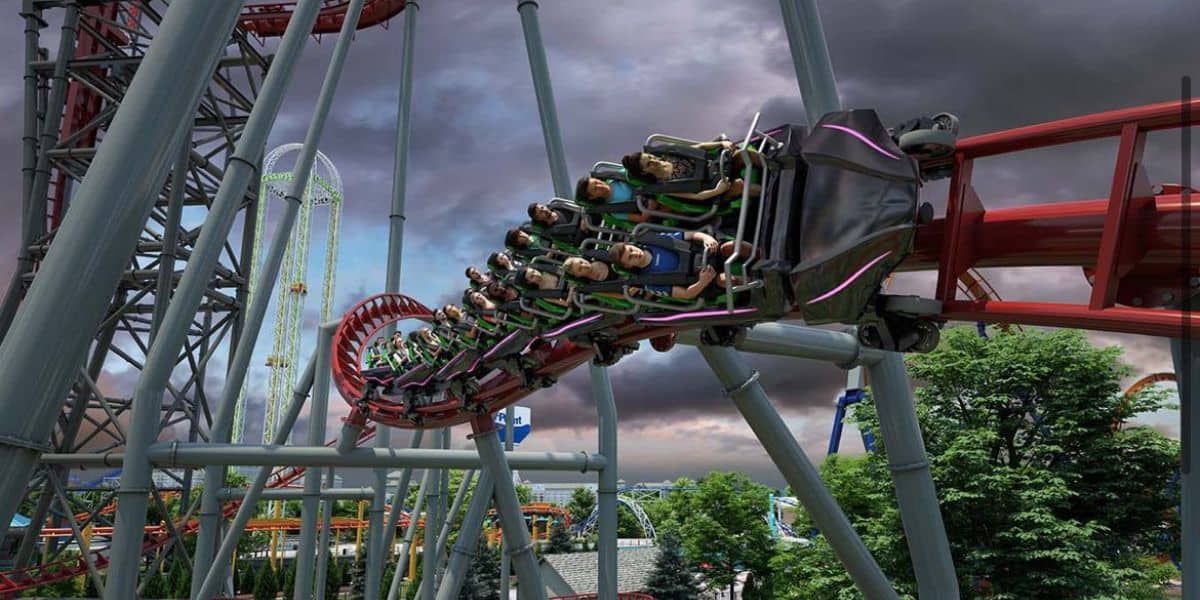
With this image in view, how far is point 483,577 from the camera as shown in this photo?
73.3 ft

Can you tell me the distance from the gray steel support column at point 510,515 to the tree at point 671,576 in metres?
13.9

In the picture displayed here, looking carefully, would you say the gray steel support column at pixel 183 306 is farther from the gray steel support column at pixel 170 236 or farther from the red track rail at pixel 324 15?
the red track rail at pixel 324 15

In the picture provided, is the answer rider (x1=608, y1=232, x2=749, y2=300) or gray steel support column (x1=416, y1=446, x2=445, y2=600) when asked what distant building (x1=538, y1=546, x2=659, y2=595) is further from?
rider (x1=608, y1=232, x2=749, y2=300)

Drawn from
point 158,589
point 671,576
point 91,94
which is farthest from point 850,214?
point 158,589

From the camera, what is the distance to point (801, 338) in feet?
16.1

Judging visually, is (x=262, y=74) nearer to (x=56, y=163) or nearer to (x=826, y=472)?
Result: (x=56, y=163)

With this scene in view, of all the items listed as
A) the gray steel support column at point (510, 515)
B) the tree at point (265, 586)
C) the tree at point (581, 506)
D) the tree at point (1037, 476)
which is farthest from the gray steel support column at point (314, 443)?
the tree at point (581, 506)

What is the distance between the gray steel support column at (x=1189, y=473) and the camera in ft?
7.51

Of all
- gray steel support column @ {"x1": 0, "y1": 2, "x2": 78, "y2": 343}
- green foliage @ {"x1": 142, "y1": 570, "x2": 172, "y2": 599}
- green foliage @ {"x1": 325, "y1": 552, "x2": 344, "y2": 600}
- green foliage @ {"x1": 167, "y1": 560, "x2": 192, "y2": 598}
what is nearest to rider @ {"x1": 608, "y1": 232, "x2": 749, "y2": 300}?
gray steel support column @ {"x1": 0, "y1": 2, "x2": 78, "y2": 343}

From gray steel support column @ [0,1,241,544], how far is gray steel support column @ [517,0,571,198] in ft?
14.8

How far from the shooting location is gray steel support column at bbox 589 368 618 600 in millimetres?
6738

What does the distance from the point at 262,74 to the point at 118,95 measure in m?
2.14

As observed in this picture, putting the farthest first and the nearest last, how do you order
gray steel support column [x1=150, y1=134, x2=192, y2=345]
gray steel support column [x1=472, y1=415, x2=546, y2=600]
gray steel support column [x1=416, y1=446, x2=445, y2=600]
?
gray steel support column [x1=416, y1=446, x2=445, y2=600] → gray steel support column [x1=150, y1=134, x2=192, y2=345] → gray steel support column [x1=472, y1=415, x2=546, y2=600]

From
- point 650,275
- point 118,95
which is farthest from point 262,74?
point 650,275
